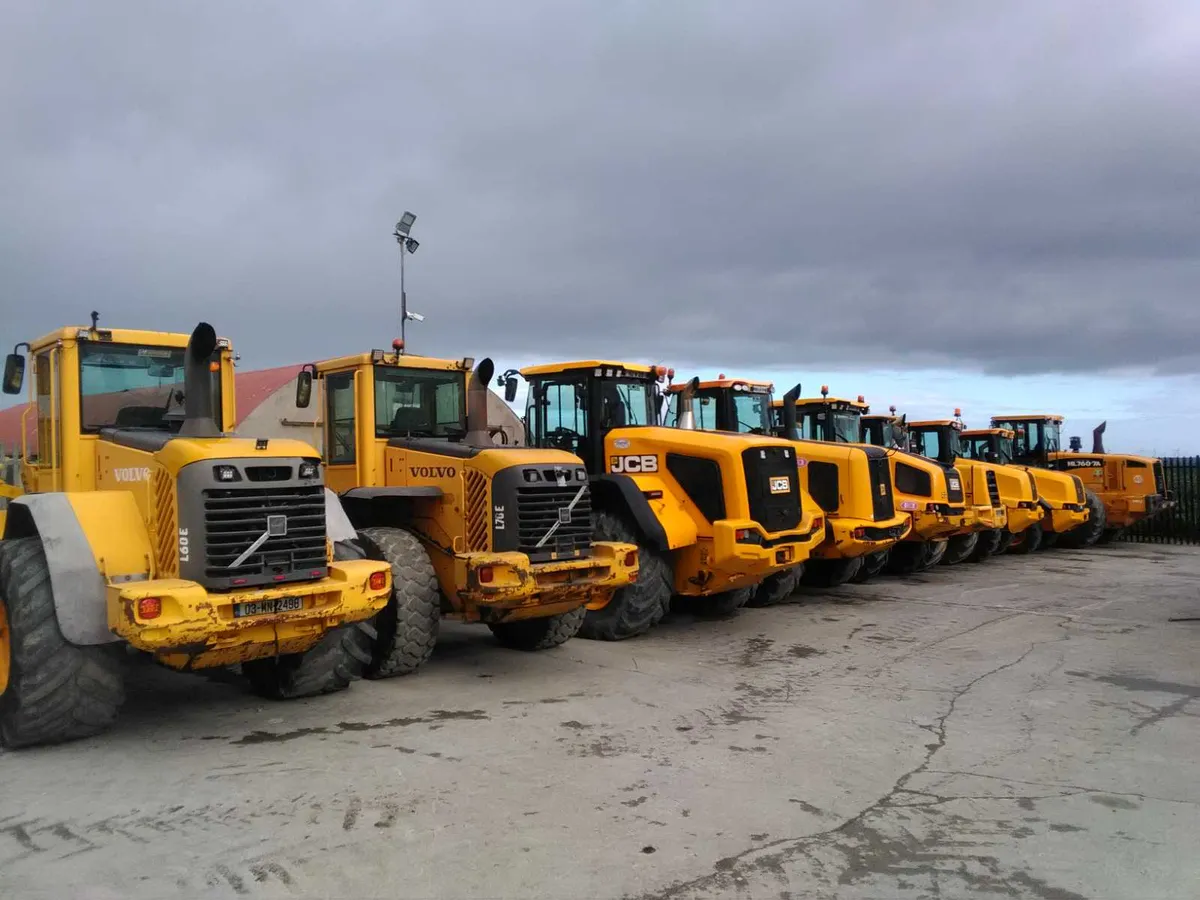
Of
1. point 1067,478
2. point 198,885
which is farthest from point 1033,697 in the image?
point 1067,478

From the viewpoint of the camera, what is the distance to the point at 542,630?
8383mm

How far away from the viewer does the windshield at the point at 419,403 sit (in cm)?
863

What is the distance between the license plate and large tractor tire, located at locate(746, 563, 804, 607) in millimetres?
6700

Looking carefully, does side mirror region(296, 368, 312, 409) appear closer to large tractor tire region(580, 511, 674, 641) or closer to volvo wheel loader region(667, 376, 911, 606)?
large tractor tire region(580, 511, 674, 641)

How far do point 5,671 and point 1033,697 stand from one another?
272 inches

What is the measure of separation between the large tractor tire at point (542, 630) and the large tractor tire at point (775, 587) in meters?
3.35

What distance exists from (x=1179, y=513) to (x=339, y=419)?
19.7m

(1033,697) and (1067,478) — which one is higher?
(1067,478)

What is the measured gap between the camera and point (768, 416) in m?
12.4

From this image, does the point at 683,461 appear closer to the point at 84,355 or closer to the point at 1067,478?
the point at 84,355

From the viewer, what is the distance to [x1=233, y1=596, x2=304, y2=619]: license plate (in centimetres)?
532

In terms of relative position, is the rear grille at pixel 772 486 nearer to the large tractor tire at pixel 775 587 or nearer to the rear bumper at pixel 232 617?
the large tractor tire at pixel 775 587

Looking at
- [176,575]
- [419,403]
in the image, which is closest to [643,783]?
[176,575]

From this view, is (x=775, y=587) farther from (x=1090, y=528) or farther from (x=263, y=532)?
(x=1090, y=528)
